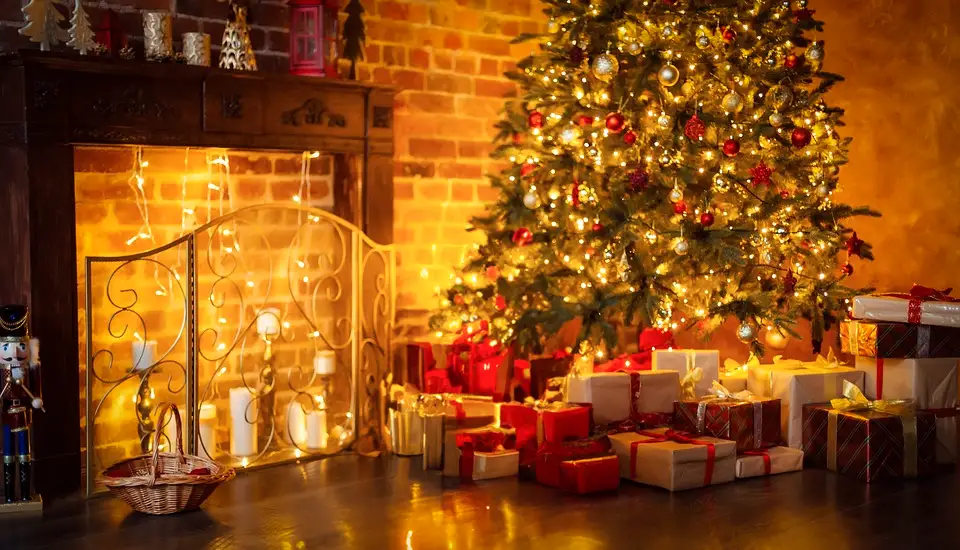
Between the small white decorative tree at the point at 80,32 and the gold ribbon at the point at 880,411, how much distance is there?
9.87ft

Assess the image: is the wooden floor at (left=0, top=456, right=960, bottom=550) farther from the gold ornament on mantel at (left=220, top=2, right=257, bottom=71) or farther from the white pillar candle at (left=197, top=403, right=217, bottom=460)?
the gold ornament on mantel at (left=220, top=2, right=257, bottom=71)

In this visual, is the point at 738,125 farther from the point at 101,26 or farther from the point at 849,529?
the point at 101,26

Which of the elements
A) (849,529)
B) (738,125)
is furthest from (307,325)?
(849,529)

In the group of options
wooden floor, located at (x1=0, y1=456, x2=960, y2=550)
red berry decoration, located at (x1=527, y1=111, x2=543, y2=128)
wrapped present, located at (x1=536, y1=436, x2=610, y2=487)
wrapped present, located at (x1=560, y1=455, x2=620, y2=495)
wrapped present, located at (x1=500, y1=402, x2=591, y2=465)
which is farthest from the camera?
red berry decoration, located at (x1=527, y1=111, x2=543, y2=128)

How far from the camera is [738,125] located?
4.57m

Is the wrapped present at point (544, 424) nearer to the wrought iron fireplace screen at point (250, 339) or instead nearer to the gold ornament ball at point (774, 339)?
the wrought iron fireplace screen at point (250, 339)

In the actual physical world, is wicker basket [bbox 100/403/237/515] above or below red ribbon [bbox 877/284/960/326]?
below

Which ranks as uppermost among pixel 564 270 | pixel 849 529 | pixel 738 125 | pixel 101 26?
pixel 101 26

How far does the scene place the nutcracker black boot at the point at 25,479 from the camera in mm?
3688

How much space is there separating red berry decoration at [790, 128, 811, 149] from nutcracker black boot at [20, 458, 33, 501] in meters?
3.06

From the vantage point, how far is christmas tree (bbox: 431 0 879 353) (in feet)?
14.5

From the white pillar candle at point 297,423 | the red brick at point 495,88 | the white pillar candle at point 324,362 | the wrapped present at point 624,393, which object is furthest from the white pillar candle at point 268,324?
the red brick at point 495,88

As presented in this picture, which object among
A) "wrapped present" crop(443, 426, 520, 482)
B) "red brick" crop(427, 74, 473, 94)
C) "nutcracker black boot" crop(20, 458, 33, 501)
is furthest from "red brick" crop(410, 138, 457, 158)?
"nutcracker black boot" crop(20, 458, 33, 501)

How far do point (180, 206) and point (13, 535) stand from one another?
5.09ft
